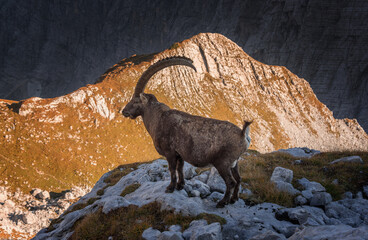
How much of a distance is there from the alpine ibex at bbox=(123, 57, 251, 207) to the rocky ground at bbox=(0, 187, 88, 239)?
53.2 metres

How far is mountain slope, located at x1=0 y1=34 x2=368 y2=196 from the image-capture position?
66.1 metres

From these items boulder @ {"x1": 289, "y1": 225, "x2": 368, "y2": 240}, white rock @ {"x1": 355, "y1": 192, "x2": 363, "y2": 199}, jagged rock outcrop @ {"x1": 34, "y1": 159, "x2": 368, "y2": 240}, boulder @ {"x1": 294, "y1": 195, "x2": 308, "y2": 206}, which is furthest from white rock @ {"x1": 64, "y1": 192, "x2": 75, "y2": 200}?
boulder @ {"x1": 289, "y1": 225, "x2": 368, "y2": 240}

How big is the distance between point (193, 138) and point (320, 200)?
537cm

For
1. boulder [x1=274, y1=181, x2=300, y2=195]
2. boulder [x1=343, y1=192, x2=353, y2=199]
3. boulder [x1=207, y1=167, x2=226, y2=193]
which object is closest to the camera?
boulder [x1=343, y1=192, x2=353, y2=199]

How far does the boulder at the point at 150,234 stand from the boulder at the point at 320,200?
5.93 m

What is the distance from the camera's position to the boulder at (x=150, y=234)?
5.76 metres

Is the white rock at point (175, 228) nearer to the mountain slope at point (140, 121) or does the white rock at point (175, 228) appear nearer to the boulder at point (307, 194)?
the boulder at point (307, 194)

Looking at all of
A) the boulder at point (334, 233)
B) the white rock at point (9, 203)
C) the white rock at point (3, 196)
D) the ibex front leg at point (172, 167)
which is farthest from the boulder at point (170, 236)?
the white rock at point (3, 196)

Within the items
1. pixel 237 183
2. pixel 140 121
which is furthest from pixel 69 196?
pixel 237 183

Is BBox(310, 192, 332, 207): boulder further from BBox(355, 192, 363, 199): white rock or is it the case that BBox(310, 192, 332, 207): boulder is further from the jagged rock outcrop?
BBox(355, 192, 363, 199): white rock

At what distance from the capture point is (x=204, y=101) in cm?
9662

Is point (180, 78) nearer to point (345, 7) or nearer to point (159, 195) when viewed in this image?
point (159, 195)

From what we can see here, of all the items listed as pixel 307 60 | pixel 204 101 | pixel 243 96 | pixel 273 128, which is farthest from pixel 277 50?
pixel 204 101

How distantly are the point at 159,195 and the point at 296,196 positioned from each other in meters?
5.55
